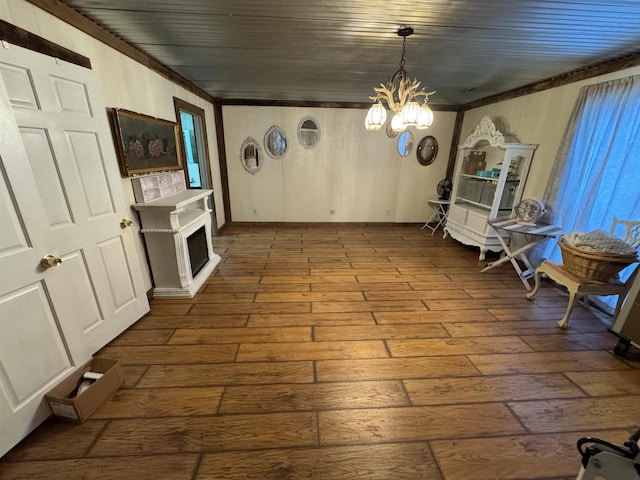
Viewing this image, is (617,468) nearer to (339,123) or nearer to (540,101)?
(540,101)

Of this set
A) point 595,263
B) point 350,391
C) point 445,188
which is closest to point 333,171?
point 445,188

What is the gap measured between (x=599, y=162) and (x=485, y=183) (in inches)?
55.9

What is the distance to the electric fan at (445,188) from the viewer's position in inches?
203

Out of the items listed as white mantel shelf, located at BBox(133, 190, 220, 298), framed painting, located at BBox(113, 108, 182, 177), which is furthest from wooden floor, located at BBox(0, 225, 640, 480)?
framed painting, located at BBox(113, 108, 182, 177)

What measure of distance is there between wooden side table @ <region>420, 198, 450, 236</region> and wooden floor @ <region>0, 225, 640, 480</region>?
7.91 feet

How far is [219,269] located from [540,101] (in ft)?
15.4

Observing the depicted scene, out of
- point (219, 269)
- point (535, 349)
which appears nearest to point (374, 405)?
point (535, 349)

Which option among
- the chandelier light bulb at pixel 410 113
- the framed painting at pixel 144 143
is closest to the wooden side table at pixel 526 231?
the chandelier light bulb at pixel 410 113

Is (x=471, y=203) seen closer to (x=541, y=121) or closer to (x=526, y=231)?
(x=541, y=121)

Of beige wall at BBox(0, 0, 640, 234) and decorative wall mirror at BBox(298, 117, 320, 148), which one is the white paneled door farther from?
decorative wall mirror at BBox(298, 117, 320, 148)

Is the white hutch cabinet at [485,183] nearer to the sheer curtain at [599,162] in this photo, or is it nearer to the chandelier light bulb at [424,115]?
the sheer curtain at [599,162]

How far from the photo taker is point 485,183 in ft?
13.1

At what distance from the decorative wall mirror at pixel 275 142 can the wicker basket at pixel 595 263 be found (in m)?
4.40

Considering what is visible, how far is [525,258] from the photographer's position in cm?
330
